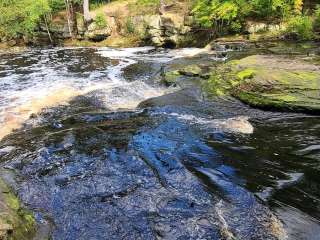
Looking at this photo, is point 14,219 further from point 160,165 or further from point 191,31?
point 191,31

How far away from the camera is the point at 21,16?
2900 cm

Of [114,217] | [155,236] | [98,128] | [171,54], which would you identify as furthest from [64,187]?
[171,54]

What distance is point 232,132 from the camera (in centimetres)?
829

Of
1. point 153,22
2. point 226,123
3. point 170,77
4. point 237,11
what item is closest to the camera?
point 226,123

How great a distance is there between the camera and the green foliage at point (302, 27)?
19.7 metres

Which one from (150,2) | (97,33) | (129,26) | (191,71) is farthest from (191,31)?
(191,71)

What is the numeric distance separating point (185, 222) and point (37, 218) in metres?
2.09

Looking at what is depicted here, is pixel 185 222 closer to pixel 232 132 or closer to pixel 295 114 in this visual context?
pixel 232 132

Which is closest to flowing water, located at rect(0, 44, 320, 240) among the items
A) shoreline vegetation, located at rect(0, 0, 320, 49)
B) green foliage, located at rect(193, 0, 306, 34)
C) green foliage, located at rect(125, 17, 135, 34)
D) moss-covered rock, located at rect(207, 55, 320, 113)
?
moss-covered rock, located at rect(207, 55, 320, 113)

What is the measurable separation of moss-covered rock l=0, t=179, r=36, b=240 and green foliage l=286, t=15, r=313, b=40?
18.2m

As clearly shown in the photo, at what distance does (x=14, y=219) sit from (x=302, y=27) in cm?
1887

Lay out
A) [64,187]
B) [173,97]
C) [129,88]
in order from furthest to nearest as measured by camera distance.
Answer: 1. [129,88]
2. [173,97]
3. [64,187]

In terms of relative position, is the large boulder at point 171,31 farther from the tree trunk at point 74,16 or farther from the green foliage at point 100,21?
the tree trunk at point 74,16

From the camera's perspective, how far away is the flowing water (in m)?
5.04
